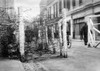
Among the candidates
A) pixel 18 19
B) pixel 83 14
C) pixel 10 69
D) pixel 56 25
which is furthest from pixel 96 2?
pixel 10 69

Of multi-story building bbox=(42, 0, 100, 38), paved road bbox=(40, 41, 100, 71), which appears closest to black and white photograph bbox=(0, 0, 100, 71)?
paved road bbox=(40, 41, 100, 71)

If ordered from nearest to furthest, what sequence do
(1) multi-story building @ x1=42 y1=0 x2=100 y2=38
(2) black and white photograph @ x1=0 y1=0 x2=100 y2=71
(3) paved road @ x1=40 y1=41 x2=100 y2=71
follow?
(3) paved road @ x1=40 y1=41 x2=100 y2=71 → (2) black and white photograph @ x1=0 y1=0 x2=100 y2=71 → (1) multi-story building @ x1=42 y1=0 x2=100 y2=38

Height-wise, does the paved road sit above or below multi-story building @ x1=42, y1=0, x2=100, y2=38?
below

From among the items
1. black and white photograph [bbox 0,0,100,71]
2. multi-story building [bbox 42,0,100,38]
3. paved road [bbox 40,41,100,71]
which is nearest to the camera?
paved road [bbox 40,41,100,71]

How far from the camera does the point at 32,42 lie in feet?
22.0

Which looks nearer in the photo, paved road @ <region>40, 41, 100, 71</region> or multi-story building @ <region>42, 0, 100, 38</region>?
paved road @ <region>40, 41, 100, 71</region>

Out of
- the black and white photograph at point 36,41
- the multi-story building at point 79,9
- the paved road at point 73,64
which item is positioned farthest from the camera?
the multi-story building at point 79,9

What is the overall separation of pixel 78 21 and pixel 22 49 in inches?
735

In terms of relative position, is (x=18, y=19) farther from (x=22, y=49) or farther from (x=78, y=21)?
(x=78, y=21)

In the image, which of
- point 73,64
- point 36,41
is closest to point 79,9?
point 36,41

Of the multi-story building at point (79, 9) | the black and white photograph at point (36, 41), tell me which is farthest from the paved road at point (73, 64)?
the multi-story building at point (79, 9)

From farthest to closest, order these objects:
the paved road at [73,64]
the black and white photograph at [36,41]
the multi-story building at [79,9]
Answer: the multi-story building at [79,9] < the black and white photograph at [36,41] < the paved road at [73,64]

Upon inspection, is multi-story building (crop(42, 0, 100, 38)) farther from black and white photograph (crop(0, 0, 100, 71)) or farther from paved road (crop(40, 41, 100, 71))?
paved road (crop(40, 41, 100, 71))

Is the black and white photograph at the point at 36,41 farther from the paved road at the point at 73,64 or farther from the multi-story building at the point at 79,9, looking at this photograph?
the multi-story building at the point at 79,9
